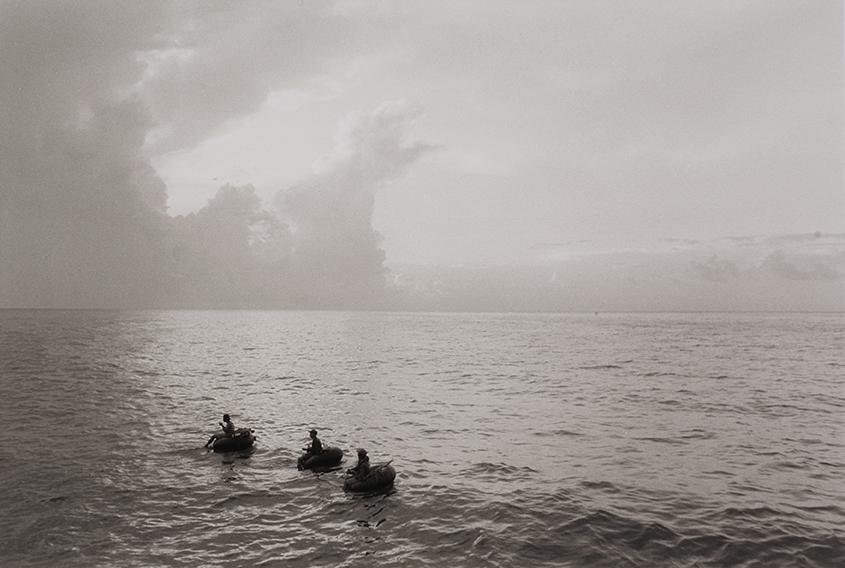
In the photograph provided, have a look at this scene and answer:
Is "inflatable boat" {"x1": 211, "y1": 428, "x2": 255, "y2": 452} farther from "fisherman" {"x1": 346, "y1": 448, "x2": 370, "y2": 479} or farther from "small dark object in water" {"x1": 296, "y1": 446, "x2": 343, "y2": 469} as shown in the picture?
"fisherman" {"x1": 346, "y1": 448, "x2": 370, "y2": 479}

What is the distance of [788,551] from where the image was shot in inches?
633

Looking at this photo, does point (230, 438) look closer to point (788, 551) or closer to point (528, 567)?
point (528, 567)

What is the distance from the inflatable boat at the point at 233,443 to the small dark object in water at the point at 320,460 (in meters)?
4.40

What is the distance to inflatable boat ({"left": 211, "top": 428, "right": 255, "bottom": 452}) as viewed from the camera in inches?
1045

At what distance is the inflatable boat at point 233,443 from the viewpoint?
2653cm

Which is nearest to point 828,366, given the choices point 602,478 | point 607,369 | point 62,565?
point 607,369

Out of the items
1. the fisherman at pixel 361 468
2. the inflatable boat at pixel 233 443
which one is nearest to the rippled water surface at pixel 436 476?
the inflatable boat at pixel 233 443

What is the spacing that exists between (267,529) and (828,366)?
79145 millimetres

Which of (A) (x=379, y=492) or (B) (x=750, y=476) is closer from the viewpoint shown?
(A) (x=379, y=492)

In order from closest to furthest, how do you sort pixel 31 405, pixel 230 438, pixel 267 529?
pixel 267 529 → pixel 230 438 → pixel 31 405

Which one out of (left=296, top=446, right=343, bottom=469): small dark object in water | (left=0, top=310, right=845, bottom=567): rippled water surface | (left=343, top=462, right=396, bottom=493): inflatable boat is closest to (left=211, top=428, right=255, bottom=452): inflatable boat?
(left=0, top=310, right=845, bottom=567): rippled water surface

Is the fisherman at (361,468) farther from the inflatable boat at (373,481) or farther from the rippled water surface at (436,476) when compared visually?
the rippled water surface at (436,476)

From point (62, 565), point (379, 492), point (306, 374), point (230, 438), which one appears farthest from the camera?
point (306, 374)

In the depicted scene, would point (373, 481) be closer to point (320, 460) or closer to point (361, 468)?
point (361, 468)
